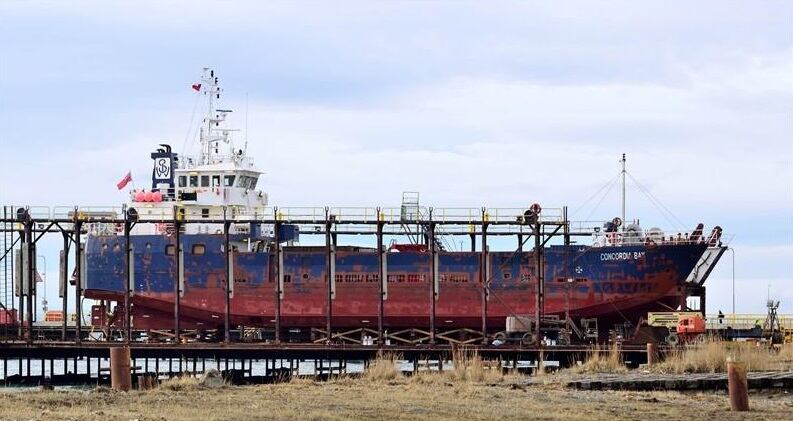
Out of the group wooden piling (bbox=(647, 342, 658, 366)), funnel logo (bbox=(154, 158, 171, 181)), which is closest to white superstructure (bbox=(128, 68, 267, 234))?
funnel logo (bbox=(154, 158, 171, 181))

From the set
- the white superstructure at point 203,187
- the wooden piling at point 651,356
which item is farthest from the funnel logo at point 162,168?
the wooden piling at point 651,356

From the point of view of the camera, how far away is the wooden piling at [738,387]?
27625mm

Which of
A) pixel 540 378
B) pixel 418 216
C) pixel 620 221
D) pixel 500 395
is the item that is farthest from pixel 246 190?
pixel 500 395

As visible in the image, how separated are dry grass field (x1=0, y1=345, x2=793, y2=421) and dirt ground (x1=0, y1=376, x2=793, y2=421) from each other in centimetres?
2

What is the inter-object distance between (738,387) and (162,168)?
2219 inches

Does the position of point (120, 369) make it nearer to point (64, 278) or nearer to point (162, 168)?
point (64, 278)

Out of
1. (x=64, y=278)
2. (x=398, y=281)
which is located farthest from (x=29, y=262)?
(x=398, y=281)

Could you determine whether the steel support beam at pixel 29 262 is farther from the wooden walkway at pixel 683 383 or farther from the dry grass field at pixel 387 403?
the wooden walkway at pixel 683 383

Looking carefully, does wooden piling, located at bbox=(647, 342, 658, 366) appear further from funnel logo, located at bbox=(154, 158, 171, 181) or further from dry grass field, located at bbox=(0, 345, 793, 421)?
funnel logo, located at bbox=(154, 158, 171, 181)

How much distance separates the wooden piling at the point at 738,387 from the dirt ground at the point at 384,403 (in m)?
0.25

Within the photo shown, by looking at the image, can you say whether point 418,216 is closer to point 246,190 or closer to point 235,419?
point 246,190

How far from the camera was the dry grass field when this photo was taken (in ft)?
87.5

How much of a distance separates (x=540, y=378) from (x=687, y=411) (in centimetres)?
899

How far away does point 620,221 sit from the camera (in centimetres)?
7450
